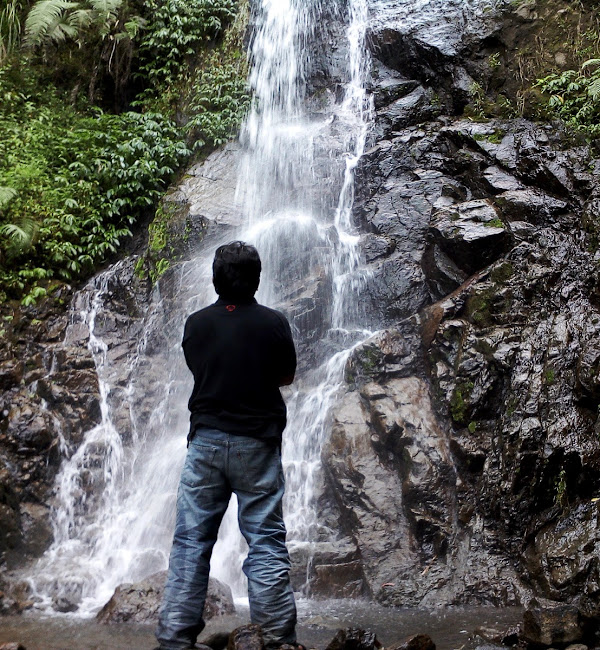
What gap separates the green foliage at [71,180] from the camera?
10070 millimetres

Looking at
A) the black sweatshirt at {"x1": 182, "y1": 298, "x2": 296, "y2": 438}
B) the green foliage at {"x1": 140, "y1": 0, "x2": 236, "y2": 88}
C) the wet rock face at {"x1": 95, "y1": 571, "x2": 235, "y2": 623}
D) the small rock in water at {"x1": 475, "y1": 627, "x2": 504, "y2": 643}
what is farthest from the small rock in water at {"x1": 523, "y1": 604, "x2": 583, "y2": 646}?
the green foliage at {"x1": 140, "y1": 0, "x2": 236, "y2": 88}

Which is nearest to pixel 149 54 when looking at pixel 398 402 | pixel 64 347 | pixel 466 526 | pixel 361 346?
pixel 64 347

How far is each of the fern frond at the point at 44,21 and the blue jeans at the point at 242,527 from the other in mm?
10682

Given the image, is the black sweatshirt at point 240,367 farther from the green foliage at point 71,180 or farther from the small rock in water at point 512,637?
the green foliage at point 71,180

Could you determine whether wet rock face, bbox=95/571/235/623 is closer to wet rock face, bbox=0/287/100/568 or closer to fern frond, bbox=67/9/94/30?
wet rock face, bbox=0/287/100/568

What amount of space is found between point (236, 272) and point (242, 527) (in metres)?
1.39

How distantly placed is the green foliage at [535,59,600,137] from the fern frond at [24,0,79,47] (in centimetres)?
832

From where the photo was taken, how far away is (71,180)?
36.3 feet

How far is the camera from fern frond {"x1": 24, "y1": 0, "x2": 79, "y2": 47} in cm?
1176

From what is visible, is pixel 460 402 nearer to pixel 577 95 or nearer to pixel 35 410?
pixel 35 410

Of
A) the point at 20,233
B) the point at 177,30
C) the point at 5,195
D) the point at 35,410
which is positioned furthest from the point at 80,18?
the point at 35,410

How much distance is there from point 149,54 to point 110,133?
2628 millimetres

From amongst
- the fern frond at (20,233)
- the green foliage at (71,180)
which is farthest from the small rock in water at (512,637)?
the fern frond at (20,233)

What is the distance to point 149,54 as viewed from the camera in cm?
1332
